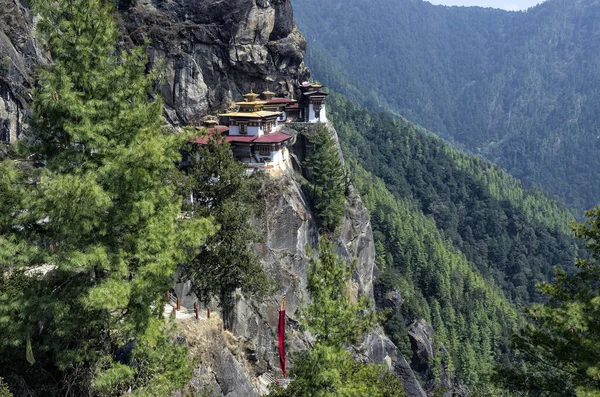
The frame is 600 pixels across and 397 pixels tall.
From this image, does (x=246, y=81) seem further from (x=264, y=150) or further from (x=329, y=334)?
(x=329, y=334)

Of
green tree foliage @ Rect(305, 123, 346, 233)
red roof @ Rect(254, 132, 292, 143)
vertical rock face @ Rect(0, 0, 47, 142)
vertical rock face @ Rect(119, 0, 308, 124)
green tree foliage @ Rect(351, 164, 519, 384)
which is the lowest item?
green tree foliage @ Rect(351, 164, 519, 384)

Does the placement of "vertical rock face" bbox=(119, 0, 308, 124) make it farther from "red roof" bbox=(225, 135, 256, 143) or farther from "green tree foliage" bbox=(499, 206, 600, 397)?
"green tree foliage" bbox=(499, 206, 600, 397)

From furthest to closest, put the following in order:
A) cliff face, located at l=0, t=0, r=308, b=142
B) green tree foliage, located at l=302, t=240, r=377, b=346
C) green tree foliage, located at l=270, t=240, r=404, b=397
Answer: cliff face, located at l=0, t=0, r=308, b=142, green tree foliage, located at l=302, t=240, r=377, b=346, green tree foliage, located at l=270, t=240, r=404, b=397

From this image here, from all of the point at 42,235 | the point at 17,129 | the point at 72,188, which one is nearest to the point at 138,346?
the point at 42,235

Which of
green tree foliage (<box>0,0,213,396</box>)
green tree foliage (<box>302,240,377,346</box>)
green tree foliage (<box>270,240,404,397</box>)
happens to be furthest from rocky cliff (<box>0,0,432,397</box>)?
green tree foliage (<box>0,0,213,396</box>)

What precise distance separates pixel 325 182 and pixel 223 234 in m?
28.0

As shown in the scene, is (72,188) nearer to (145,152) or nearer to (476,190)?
(145,152)

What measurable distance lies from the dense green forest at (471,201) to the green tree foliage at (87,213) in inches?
5092

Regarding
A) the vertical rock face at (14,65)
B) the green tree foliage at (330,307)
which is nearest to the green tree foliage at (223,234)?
the green tree foliage at (330,307)

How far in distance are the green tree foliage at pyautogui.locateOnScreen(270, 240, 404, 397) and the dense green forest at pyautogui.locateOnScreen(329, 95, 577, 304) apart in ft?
408

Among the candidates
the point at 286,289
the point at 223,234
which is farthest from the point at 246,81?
the point at 223,234

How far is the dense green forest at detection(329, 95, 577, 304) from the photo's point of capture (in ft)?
478

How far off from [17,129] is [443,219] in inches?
5547

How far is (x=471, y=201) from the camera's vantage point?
16275 cm
